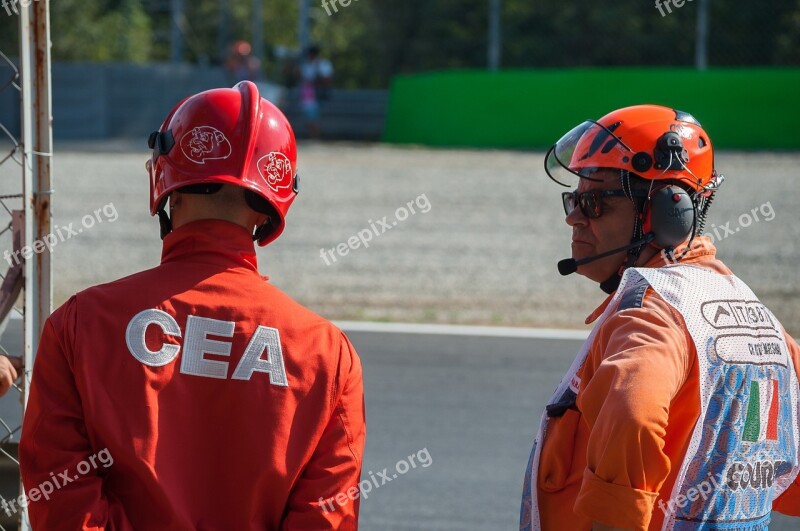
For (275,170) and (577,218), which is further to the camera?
(577,218)

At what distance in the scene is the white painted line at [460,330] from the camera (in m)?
8.34

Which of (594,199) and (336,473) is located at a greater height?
(594,199)

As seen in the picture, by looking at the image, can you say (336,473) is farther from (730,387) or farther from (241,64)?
(241,64)

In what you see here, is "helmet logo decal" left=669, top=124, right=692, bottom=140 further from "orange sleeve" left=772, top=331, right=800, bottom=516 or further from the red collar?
the red collar

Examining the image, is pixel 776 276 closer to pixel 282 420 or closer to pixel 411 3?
pixel 282 420

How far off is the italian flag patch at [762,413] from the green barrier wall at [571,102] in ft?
61.8

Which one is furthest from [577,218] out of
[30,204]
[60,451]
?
[30,204]

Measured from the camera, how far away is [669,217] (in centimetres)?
231

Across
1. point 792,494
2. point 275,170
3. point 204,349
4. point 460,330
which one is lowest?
point 460,330

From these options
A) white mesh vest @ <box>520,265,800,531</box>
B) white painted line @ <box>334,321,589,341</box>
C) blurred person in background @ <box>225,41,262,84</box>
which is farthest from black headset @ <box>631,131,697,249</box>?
blurred person in background @ <box>225,41,262,84</box>

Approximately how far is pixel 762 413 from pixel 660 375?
36cm

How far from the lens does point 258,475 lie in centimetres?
196

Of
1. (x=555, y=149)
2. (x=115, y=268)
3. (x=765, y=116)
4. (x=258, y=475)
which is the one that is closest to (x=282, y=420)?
(x=258, y=475)

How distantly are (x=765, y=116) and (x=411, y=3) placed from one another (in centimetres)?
1423
